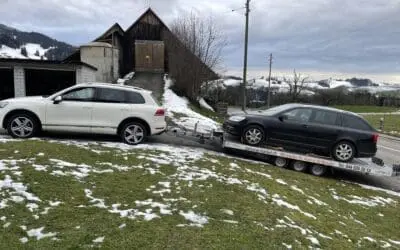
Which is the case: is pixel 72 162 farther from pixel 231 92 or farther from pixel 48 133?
pixel 231 92

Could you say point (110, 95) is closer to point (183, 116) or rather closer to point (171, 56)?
point (183, 116)

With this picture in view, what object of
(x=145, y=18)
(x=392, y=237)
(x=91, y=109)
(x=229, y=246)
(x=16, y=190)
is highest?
(x=145, y=18)

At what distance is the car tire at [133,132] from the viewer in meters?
10.1

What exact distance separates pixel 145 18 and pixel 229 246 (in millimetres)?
31343

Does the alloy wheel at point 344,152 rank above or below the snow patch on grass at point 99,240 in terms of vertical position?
above

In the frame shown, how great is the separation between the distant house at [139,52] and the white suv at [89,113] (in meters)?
13.7

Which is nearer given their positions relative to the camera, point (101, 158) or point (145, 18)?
point (101, 158)

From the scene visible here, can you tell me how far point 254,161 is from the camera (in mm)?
10531

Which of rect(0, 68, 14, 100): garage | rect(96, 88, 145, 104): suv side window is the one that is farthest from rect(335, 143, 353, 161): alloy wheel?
rect(0, 68, 14, 100): garage

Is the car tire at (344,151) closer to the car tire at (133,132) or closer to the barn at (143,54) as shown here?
the car tire at (133,132)

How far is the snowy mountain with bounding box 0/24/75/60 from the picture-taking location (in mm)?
65562

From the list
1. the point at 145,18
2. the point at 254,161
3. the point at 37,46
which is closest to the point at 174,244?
the point at 254,161

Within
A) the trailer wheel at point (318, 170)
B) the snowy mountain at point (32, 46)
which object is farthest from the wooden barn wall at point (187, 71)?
the snowy mountain at point (32, 46)

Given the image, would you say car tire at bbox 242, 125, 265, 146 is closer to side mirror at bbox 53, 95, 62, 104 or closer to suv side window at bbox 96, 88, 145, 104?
suv side window at bbox 96, 88, 145, 104
